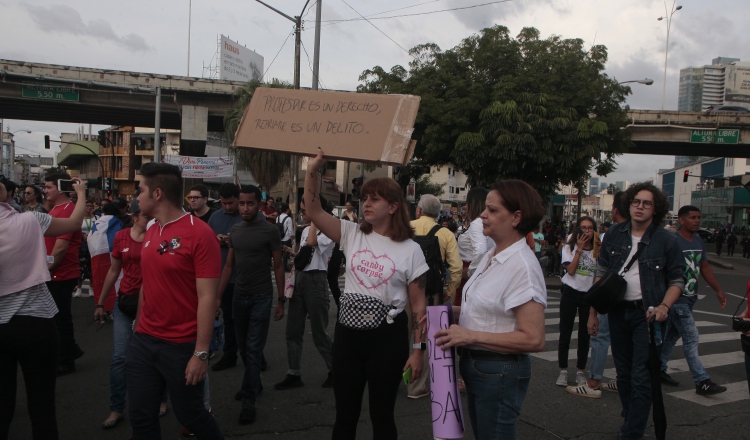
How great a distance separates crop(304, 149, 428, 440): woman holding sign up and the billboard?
61452 millimetres

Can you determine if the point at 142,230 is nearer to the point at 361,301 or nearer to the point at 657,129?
the point at 361,301

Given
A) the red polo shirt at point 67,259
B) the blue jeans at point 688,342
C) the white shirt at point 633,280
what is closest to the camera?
the white shirt at point 633,280

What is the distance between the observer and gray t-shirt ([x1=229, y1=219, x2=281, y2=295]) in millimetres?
5098

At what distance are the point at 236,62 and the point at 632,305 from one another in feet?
216

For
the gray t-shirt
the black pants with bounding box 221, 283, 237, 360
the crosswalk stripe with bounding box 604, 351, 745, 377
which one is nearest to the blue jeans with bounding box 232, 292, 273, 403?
the gray t-shirt

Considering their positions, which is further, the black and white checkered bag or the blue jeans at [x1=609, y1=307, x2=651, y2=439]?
the blue jeans at [x1=609, y1=307, x2=651, y2=439]

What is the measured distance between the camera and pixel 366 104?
3445 millimetres

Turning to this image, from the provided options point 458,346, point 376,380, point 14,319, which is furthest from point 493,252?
point 14,319

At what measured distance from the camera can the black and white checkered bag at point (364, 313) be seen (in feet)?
10.5

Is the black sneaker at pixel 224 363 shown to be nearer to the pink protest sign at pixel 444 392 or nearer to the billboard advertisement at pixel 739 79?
the pink protest sign at pixel 444 392

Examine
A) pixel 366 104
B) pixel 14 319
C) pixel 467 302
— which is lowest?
pixel 14 319

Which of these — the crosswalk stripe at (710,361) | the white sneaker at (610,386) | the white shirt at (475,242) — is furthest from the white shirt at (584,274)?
the crosswalk stripe at (710,361)

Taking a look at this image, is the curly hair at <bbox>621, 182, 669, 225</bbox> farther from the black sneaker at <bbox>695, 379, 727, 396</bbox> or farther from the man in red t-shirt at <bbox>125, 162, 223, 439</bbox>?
the man in red t-shirt at <bbox>125, 162, 223, 439</bbox>

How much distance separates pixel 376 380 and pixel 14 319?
212cm
